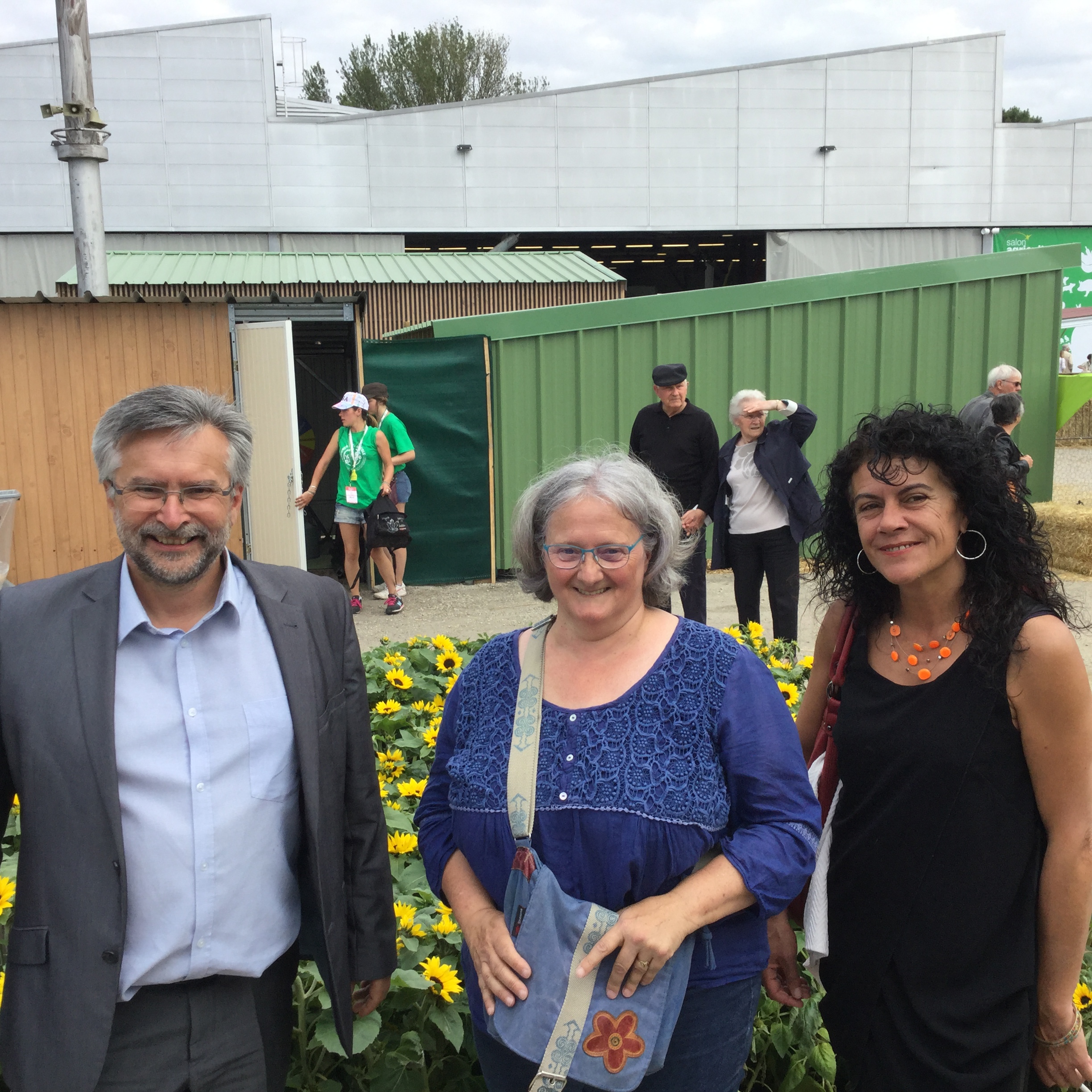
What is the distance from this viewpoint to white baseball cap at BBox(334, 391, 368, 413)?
27.5 feet

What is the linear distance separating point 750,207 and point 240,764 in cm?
2678

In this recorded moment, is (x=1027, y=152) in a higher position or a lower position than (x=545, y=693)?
higher

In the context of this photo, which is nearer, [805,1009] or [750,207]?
[805,1009]

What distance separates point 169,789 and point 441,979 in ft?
2.94

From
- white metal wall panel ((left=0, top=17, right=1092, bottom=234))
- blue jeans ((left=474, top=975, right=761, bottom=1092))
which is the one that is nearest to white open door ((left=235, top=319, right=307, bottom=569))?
blue jeans ((left=474, top=975, right=761, bottom=1092))

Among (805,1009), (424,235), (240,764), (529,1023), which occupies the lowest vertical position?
(805,1009)

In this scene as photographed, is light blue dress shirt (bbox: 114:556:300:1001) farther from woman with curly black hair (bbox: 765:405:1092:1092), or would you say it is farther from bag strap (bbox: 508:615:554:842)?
woman with curly black hair (bbox: 765:405:1092:1092)

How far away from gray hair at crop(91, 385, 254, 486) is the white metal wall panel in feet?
79.0

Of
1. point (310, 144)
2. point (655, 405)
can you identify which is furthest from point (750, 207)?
point (655, 405)

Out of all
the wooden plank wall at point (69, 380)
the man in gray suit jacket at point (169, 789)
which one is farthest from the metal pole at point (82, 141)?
the man in gray suit jacket at point (169, 789)

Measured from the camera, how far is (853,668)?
214cm

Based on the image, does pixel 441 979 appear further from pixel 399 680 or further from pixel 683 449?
pixel 683 449

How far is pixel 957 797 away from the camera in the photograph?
6.31 feet

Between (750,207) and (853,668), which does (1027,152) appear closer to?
(750,207)
